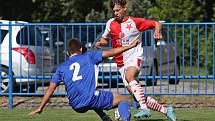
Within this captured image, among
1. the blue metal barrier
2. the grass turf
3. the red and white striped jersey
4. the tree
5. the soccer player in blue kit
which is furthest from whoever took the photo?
the tree

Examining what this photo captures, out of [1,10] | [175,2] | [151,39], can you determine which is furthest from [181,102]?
[1,10]

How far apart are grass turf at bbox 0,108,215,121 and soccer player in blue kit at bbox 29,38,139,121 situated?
2297 mm

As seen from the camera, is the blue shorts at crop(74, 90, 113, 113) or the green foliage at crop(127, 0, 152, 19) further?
the green foliage at crop(127, 0, 152, 19)

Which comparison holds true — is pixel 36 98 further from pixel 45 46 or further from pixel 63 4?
pixel 63 4

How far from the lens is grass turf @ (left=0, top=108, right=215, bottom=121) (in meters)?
12.1

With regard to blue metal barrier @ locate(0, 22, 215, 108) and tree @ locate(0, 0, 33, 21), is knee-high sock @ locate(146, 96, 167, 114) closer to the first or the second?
blue metal barrier @ locate(0, 22, 215, 108)

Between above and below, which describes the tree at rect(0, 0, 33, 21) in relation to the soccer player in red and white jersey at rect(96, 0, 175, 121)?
above

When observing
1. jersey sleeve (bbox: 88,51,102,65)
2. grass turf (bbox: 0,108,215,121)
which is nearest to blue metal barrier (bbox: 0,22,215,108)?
grass turf (bbox: 0,108,215,121)

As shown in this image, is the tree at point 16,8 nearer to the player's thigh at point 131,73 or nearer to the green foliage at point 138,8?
the green foliage at point 138,8

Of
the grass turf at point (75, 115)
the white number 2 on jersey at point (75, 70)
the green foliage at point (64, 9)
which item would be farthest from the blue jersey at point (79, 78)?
the green foliage at point (64, 9)

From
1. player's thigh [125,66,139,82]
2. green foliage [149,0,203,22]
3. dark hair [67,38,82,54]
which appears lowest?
player's thigh [125,66,139,82]

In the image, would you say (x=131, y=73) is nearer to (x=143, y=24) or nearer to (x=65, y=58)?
(x=143, y=24)

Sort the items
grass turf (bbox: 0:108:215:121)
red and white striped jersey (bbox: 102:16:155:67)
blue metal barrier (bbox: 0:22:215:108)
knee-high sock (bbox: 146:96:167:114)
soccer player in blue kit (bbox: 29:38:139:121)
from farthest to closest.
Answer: blue metal barrier (bbox: 0:22:215:108), grass turf (bbox: 0:108:215:121), red and white striped jersey (bbox: 102:16:155:67), knee-high sock (bbox: 146:96:167:114), soccer player in blue kit (bbox: 29:38:139:121)

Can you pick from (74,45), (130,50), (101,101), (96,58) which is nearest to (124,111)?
(101,101)
